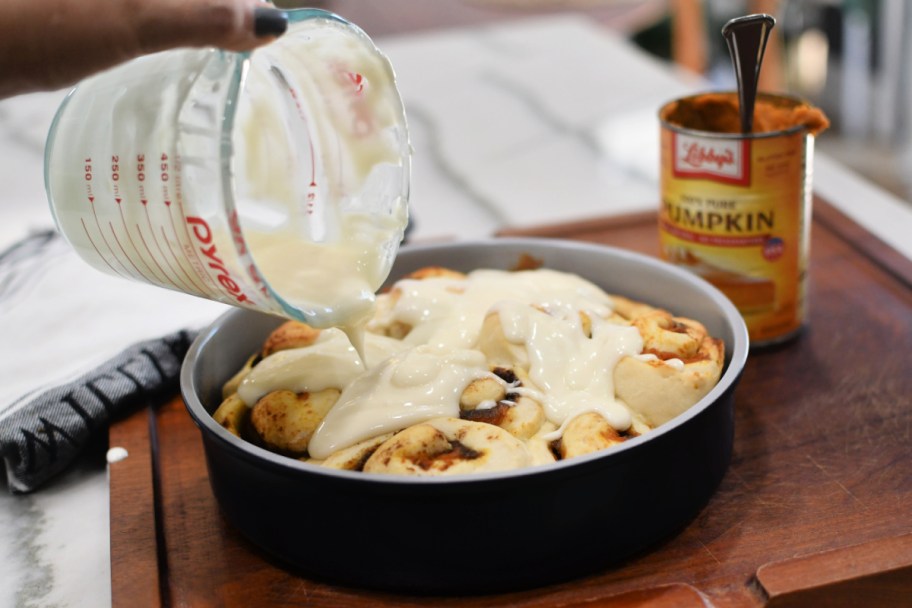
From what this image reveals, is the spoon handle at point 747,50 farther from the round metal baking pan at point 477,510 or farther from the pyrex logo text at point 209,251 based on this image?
the pyrex logo text at point 209,251

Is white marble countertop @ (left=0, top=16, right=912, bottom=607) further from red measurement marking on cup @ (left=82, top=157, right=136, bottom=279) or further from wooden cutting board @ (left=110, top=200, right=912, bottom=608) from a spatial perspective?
red measurement marking on cup @ (left=82, top=157, right=136, bottom=279)

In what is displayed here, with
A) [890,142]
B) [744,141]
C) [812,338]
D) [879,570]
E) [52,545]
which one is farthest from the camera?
[890,142]

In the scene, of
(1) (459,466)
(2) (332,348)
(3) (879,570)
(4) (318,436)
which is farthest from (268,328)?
(3) (879,570)

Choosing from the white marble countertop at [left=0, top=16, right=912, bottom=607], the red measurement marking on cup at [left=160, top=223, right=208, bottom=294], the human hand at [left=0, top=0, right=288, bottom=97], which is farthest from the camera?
the white marble countertop at [left=0, top=16, right=912, bottom=607]

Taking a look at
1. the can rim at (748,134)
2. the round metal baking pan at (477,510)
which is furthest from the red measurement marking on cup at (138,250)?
the can rim at (748,134)

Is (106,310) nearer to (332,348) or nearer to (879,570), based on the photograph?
(332,348)

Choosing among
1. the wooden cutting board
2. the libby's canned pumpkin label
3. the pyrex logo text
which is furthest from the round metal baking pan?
the libby's canned pumpkin label
